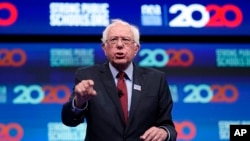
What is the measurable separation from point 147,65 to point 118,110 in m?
1.95

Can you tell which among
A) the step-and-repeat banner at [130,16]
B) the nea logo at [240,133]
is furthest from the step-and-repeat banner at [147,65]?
the nea logo at [240,133]

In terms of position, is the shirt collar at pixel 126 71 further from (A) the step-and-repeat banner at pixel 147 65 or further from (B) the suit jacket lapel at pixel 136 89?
(A) the step-and-repeat banner at pixel 147 65

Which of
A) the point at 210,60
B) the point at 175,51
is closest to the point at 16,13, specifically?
the point at 175,51

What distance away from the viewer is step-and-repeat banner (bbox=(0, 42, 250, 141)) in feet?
13.4

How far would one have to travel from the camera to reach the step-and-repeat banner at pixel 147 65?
4.09m

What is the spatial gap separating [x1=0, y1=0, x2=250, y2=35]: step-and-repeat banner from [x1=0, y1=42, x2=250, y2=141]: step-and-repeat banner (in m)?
0.12

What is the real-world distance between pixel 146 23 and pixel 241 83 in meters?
0.86

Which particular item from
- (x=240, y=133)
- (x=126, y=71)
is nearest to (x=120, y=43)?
(x=126, y=71)

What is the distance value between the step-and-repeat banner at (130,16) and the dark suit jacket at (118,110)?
1813 millimetres

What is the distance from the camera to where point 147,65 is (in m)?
4.22

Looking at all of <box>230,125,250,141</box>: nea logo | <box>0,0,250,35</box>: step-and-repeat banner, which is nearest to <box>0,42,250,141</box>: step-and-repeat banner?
<box>0,0,250,35</box>: step-and-repeat banner

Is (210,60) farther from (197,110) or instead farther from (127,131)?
(127,131)

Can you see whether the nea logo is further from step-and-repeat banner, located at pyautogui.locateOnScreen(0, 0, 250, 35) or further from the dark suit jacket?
step-and-repeat banner, located at pyautogui.locateOnScreen(0, 0, 250, 35)

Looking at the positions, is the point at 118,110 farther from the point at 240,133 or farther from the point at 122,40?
the point at 240,133
